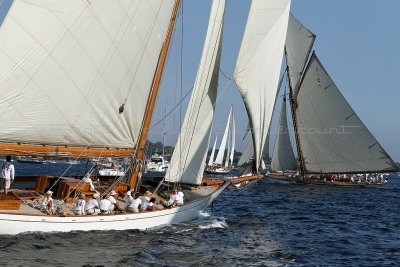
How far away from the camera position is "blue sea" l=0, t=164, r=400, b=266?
56.2 feet

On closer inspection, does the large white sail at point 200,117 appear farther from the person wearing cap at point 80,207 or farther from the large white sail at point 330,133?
the large white sail at point 330,133

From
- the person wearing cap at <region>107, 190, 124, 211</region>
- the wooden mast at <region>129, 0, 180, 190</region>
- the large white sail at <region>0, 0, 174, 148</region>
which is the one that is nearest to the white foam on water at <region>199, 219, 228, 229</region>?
the wooden mast at <region>129, 0, 180, 190</region>

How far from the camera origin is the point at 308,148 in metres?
63.5

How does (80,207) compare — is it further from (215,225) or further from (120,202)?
(215,225)

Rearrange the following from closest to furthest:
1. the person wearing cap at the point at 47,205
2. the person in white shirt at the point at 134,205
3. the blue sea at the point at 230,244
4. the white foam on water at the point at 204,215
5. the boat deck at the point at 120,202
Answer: the blue sea at the point at 230,244 → the boat deck at the point at 120,202 → the person wearing cap at the point at 47,205 → the person in white shirt at the point at 134,205 → the white foam on water at the point at 204,215

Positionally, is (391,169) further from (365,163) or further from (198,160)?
(198,160)

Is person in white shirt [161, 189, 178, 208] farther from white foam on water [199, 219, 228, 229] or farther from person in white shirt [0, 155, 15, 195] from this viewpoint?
person in white shirt [0, 155, 15, 195]

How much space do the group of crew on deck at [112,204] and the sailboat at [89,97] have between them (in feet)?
1.35

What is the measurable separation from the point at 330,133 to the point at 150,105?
39.2 m

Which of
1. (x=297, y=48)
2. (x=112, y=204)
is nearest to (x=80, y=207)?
(x=112, y=204)

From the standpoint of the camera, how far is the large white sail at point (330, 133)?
192 feet

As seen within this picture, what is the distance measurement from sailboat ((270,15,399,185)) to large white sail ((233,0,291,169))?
32.5 metres

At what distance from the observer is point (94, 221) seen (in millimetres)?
19547

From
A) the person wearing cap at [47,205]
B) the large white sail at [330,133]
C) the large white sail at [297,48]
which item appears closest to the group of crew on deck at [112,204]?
the person wearing cap at [47,205]
